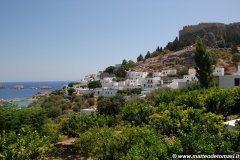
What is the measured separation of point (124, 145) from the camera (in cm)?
939

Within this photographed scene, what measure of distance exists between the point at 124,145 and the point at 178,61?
65184 mm

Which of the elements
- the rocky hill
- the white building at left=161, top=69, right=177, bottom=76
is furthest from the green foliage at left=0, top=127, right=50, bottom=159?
the rocky hill

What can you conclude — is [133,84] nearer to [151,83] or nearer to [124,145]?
[151,83]

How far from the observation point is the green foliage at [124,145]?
719cm

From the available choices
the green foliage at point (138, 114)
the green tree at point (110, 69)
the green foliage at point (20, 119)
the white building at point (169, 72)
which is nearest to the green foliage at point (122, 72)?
the green tree at point (110, 69)

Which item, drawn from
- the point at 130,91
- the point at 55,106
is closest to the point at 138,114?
the point at 55,106

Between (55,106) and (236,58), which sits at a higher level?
(236,58)

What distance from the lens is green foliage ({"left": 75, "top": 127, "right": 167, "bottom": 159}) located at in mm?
7188

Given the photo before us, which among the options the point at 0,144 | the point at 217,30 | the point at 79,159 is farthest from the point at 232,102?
the point at 217,30

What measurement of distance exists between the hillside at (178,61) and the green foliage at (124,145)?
55163mm

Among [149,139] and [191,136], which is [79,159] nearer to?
[149,139]

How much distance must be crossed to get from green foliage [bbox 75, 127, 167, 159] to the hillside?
181 feet

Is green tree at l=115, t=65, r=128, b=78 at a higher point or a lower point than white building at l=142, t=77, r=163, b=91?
higher

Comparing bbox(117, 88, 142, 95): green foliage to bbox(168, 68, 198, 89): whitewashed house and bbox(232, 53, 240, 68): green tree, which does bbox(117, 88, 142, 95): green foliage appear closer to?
bbox(168, 68, 198, 89): whitewashed house
